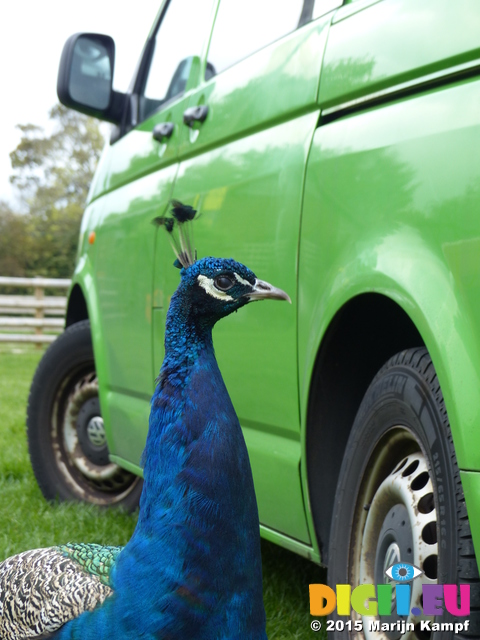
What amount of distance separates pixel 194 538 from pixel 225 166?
1332 mm

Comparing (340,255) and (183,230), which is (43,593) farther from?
(340,255)

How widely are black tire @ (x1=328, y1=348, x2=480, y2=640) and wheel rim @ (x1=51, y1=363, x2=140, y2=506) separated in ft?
6.92

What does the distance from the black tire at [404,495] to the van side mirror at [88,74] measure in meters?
2.30

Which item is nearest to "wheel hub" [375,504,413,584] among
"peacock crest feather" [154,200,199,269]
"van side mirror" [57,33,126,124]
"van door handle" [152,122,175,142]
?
"peacock crest feather" [154,200,199,269]

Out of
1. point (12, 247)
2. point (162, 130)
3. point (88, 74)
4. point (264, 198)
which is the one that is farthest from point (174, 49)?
point (12, 247)

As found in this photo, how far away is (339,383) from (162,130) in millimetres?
1498

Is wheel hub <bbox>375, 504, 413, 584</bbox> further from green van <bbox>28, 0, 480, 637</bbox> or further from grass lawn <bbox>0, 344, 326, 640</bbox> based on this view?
grass lawn <bbox>0, 344, 326, 640</bbox>

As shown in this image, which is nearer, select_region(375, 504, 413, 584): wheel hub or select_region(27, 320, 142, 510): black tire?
select_region(375, 504, 413, 584): wheel hub

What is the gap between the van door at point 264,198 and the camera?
2.22 meters

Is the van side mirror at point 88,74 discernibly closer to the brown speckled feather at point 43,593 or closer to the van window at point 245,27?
the van window at point 245,27

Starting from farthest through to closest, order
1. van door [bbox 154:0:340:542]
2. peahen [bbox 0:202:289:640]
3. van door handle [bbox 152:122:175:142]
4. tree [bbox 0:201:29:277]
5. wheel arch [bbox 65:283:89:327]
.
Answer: tree [bbox 0:201:29:277] → wheel arch [bbox 65:283:89:327] → van door handle [bbox 152:122:175:142] → van door [bbox 154:0:340:542] → peahen [bbox 0:202:289:640]

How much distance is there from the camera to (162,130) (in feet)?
10.5

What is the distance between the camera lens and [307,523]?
2.18 meters

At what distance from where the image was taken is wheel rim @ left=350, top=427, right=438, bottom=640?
66.4 inches
